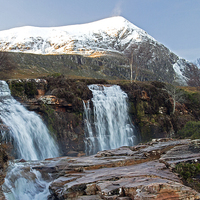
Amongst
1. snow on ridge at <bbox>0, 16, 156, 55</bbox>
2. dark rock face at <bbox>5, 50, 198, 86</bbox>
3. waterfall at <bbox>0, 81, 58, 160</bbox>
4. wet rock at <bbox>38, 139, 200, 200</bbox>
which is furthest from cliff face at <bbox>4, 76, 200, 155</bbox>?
snow on ridge at <bbox>0, 16, 156, 55</bbox>

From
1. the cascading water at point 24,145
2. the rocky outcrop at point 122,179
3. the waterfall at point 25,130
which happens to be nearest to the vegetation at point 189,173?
the rocky outcrop at point 122,179

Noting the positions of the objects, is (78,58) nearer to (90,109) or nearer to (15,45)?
(15,45)

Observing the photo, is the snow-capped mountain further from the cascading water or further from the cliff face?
the cascading water

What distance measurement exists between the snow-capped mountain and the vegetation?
9669 centimetres

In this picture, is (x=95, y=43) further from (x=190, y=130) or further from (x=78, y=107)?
(x=190, y=130)

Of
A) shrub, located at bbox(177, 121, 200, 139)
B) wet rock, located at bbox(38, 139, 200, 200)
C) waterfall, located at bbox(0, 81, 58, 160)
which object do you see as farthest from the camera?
shrub, located at bbox(177, 121, 200, 139)

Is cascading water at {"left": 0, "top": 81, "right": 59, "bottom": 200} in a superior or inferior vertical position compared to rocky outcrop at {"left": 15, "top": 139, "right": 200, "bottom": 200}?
superior

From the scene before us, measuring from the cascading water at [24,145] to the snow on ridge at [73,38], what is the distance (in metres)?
103

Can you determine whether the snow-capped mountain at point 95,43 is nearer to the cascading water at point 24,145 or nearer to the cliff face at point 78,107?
the cliff face at point 78,107

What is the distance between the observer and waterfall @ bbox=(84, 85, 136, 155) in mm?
21291

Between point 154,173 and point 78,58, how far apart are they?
87.1 meters

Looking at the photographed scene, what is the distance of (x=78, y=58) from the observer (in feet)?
298

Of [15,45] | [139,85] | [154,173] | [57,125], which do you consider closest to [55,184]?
[154,173]

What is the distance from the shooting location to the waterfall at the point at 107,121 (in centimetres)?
2129
